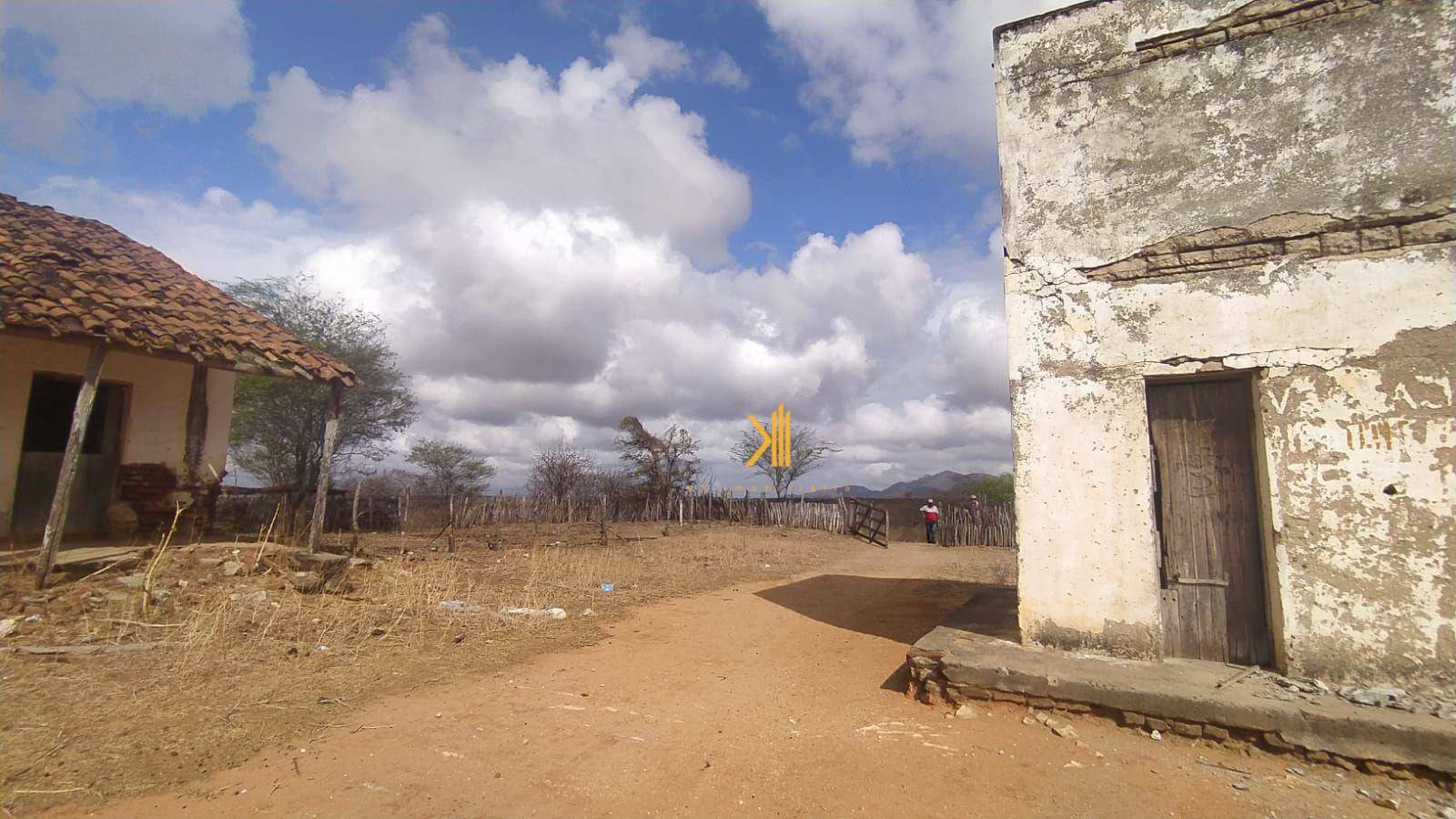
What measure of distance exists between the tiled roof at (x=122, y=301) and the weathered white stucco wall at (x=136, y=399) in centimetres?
82

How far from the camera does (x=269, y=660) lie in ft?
18.4

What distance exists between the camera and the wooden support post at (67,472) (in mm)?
Result: 6605

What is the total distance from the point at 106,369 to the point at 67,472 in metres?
2.68

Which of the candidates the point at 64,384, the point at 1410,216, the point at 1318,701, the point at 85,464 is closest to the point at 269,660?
the point at 85,464

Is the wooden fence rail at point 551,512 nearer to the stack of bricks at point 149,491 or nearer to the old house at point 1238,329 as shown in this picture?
the stack of bricks at point 149,491

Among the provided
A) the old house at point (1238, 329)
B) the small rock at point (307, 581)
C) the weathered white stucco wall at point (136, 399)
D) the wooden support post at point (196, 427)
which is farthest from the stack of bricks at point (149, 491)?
the old house at point (1238, 329)

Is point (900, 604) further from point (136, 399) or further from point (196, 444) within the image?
point (136, 399)

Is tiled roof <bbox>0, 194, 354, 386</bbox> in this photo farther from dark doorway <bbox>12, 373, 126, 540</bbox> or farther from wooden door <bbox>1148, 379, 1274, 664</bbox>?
wooden door <bbox>1148, 379, 1274, 664</bbox>

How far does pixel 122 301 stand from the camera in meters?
7.68

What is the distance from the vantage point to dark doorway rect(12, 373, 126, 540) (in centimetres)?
818

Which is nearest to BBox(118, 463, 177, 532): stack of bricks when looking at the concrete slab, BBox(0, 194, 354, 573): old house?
BBox(0, 194, 354, 573): old house

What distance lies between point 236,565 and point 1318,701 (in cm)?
989

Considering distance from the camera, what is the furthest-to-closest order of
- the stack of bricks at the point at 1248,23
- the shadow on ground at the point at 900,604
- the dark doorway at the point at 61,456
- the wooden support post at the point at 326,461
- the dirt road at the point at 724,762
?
the wooden support post at the point at 326,461
the dark doorway at the point at 61,456
the shadow on ground at the point at 900,604
the stack of bricks at the point at 1248,23
the dirt road at the point at 724,762

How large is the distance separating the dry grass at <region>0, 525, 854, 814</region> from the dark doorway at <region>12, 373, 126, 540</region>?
229 centimetres
